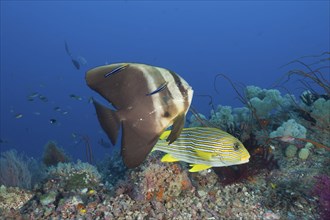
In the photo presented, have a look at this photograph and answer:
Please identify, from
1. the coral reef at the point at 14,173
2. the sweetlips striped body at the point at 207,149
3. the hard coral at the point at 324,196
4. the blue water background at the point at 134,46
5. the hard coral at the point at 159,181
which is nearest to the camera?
the sweetlips striped body at the point at 207,149

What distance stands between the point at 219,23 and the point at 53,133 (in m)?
132

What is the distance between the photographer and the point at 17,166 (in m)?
6.40

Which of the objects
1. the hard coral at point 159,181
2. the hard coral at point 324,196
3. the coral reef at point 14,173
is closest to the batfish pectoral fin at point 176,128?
the hard coral at point 159,181

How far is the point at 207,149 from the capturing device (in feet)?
10.2

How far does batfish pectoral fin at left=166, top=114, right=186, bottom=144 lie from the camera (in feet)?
5.23

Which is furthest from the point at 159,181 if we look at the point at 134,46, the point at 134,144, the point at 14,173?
the point at 134,46

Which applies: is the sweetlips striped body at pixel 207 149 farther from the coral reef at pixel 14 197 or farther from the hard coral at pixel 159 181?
the coral reef at pixel 14 197

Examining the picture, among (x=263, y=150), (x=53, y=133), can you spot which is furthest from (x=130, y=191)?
(x=53, y=133)

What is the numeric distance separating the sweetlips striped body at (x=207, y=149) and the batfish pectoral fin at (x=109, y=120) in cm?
142

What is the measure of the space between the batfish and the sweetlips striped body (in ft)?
4.61

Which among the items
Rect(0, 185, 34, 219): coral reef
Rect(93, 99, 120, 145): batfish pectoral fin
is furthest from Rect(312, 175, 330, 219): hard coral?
Rect(0, 185, 34, 219): coral reef

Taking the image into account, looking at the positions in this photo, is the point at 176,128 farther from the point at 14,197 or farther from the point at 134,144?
the point at 14,197

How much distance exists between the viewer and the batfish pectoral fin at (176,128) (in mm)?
1594

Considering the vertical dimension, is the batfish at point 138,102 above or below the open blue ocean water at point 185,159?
above
